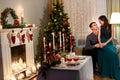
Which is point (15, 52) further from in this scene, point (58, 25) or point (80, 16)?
point (80, 16)

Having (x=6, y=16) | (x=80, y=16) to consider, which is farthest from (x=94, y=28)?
(x=6, y=16)

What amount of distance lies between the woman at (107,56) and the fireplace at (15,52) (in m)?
1.64

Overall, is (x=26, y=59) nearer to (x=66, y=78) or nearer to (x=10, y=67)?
(x=10, y=67)

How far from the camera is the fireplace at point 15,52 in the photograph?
402 centimetres

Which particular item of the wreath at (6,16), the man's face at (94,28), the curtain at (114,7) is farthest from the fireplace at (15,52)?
the curtain at (114,7)

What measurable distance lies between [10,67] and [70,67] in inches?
55.6

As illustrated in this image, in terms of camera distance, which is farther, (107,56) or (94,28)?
(94,28)

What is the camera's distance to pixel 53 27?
607 centimetres

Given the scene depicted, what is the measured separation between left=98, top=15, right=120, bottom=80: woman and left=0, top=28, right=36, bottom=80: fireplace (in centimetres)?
164

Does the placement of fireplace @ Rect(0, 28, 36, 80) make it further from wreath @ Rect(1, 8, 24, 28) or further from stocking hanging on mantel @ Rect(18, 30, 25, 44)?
wreath @ Rect(1, 8, 24, 28)

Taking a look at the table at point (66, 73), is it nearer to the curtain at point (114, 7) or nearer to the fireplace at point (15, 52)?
the fireplace at point (15, 52)

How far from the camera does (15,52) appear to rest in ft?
15.2

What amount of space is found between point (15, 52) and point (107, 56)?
2.09 metres

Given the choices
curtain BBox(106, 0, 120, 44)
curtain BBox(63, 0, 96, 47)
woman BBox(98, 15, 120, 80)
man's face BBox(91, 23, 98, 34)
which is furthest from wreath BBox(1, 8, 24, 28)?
curtain BBox(106, 0, 120, 44)
